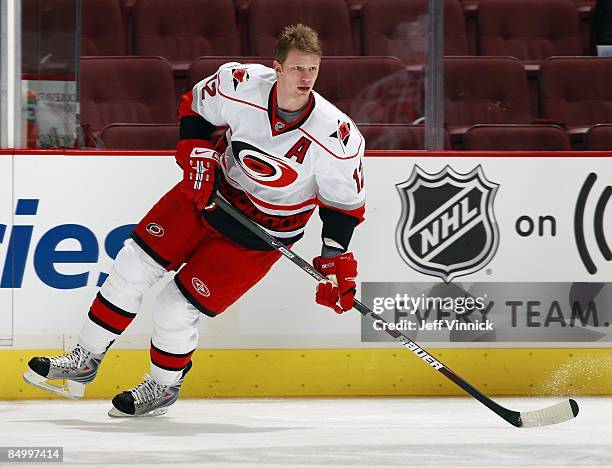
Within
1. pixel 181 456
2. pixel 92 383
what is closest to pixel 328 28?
pixel 92 383

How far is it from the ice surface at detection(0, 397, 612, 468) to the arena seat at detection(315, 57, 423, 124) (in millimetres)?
965

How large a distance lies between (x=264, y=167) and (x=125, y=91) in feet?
2.85

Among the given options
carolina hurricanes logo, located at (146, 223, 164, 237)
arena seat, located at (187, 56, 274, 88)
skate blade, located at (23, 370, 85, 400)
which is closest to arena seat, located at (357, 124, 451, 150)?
arena seat, located at (187, 56, 274, 88)

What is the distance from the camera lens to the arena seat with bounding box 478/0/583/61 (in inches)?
183

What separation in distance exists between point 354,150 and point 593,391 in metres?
1.33

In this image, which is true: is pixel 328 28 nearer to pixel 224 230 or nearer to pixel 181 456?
pixel 224 230

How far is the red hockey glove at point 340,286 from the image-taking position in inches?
142

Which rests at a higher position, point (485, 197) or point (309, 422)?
point (485, 197)

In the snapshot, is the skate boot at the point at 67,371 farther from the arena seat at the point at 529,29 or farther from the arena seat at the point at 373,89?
the arena seat at the point at 529,29

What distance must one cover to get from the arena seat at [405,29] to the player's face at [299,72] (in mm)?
878

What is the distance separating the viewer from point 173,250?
3768 mm

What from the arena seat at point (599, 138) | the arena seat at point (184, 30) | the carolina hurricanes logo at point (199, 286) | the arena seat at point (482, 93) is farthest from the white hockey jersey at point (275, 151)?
the arena seat at point (599, 138)

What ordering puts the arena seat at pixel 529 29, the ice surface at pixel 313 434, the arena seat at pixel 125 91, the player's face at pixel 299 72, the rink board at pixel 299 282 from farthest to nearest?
the arena seat at pixel 529 29 → the arena seat at pixel 125 91 → the rink board at pixel 299 282 → the player's face at pixel 299 72 → the ice surface at pixel 313 434

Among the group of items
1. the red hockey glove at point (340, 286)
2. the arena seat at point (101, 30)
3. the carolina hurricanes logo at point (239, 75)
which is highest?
the arena seat at point (101, 30)
